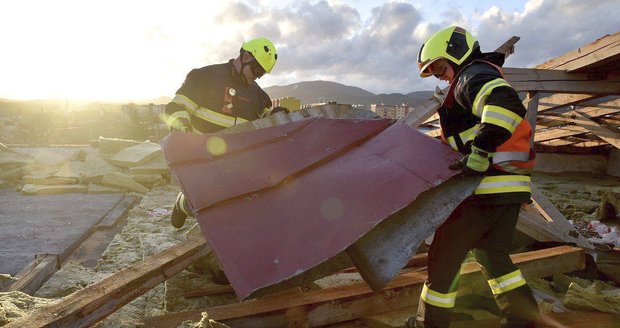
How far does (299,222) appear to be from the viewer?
1801mm

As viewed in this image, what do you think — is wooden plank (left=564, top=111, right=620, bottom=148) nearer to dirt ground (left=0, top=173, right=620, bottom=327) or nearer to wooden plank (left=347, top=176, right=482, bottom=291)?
dirt ground (left=0, top=173, right=620, bottom=327)

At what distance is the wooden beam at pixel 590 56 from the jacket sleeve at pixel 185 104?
182 inches

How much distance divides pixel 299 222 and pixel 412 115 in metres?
2.53

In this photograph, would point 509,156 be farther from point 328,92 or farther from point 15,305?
point 328,92

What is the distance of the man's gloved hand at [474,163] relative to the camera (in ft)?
6.42

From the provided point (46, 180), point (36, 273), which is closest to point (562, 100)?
point (36, 273)

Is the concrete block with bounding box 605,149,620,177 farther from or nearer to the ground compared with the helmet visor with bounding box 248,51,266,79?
nearer to the ground

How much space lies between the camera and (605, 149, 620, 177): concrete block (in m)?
9.48

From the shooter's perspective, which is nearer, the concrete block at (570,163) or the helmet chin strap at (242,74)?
the helmet chin strap at (242,74)

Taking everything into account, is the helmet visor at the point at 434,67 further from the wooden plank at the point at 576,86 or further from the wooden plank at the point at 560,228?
the wooden plank at the point at 576,86

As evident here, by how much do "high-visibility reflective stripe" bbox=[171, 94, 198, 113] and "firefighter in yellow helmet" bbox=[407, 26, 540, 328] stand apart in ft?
8.09

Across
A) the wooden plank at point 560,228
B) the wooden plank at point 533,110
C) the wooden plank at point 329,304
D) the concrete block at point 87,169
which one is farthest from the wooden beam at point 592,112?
the concrete block at point 87,169

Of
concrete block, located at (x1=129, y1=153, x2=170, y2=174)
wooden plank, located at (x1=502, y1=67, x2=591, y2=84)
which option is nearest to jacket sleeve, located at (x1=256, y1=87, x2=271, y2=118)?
wooden plank, located at (x1=502, y1=67, x2=591, y2=84)

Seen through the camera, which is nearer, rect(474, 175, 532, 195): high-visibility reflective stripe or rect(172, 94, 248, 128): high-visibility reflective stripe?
rect(474, 175, 532, 195): high-visibility reflective stripe
